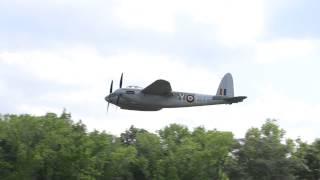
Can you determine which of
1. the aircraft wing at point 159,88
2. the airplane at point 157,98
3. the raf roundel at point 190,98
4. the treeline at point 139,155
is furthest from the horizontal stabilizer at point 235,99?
the treeline at point 139,155

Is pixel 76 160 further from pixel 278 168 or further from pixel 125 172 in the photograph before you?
pixel 278 168

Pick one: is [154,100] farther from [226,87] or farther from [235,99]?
[226,87]

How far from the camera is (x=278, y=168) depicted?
68.9 metres

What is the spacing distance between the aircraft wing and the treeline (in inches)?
707

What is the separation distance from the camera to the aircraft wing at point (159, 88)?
49.5 metres

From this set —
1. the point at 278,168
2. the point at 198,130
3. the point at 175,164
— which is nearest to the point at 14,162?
the point at 175,164

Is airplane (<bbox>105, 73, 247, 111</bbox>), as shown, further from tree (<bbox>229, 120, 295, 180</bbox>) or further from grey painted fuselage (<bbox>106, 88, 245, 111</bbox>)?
tree (<bbox>229, 120, 295, 180</bbox>)

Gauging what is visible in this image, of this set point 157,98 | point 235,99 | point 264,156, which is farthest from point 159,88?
point 264,156

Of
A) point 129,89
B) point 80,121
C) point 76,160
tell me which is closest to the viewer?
point 129,89

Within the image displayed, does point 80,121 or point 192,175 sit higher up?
point 80,121

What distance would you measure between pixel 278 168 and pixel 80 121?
2746cm

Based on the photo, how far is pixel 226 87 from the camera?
56.9 m

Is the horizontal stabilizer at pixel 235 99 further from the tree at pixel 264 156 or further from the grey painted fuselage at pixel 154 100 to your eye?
the tree at pixel 264 156

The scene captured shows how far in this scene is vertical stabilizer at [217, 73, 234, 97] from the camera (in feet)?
185
